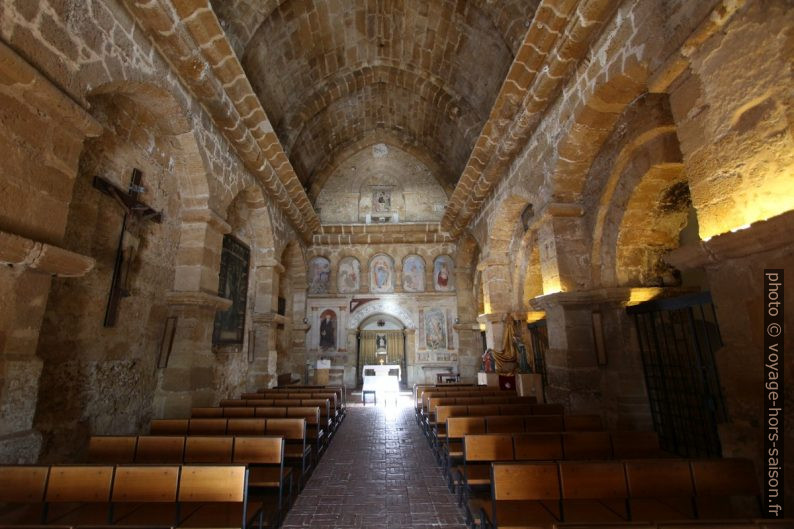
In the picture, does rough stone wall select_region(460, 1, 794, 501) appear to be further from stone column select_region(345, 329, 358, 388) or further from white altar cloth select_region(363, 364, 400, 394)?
stone column select_region(345, 329, 358, 388)

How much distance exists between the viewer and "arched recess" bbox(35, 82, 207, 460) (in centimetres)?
389

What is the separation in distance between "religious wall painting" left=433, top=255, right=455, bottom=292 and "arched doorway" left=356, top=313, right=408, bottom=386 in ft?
6.94

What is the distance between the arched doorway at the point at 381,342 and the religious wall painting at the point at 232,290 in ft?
19.7

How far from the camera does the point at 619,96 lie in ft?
14.9

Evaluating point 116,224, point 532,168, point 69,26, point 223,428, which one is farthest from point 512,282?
point 69,26

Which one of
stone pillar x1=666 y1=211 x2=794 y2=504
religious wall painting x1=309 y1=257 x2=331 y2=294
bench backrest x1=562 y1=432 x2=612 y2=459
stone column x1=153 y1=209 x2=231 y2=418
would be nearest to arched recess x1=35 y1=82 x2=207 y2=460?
stone column x1=153 y1=209 x2=231 y2=418

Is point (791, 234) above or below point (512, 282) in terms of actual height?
below

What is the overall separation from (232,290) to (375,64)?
7390 millimetres

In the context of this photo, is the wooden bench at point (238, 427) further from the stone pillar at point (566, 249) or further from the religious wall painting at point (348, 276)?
the religious wall painting at point (348, 276)

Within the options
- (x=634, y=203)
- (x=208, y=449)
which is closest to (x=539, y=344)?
(x=634, y=203)

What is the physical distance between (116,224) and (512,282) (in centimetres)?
820

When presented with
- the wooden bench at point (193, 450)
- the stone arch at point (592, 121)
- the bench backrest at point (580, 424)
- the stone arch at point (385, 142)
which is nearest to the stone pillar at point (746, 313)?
the bench backrest at point (580, 424)

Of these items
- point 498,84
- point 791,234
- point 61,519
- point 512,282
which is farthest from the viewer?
point 512,282

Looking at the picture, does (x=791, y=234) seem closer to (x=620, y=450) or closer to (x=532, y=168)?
(x=620, y=450)
